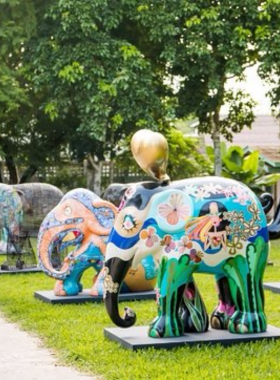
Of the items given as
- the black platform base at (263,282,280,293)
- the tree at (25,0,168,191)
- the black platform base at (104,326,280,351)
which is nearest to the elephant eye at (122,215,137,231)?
A: the black platform base at (104,326,280,351)

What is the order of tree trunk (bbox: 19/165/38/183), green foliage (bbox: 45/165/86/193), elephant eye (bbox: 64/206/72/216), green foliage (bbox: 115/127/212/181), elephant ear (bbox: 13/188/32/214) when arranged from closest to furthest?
elephant eye (bbox: 64/206/72/216) → elephant ear (bbox: 13/188/32/214) → tree trunk (bbox: 19/165/38/183) → green foliage (bbox: 45/165/86/193) → green foliage (bbox: 115/127/212/181)

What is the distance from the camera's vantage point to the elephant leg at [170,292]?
7.92m

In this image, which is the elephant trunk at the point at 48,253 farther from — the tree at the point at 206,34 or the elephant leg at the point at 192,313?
the tree at the point at 206,34

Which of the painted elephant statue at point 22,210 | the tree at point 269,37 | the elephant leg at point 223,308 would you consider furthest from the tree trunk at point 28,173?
the elephant leg at point 223,308

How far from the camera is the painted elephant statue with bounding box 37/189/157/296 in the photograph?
11.2 m

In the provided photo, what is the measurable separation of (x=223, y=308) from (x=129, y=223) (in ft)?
4.11

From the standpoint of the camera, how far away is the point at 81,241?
37.6ft

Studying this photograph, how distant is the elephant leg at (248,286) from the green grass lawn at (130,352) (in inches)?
12.1

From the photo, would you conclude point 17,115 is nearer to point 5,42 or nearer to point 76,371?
point 5,42

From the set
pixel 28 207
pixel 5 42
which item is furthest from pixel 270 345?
pixel 5 42

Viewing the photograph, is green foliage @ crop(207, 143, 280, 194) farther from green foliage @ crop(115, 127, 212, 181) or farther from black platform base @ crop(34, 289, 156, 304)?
black platform base @ crop(34, 289, 156, 304)

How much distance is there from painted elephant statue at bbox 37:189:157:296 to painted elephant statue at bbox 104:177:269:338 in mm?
3195

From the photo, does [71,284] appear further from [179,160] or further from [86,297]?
[179,160]

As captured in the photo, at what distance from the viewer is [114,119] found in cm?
2077
